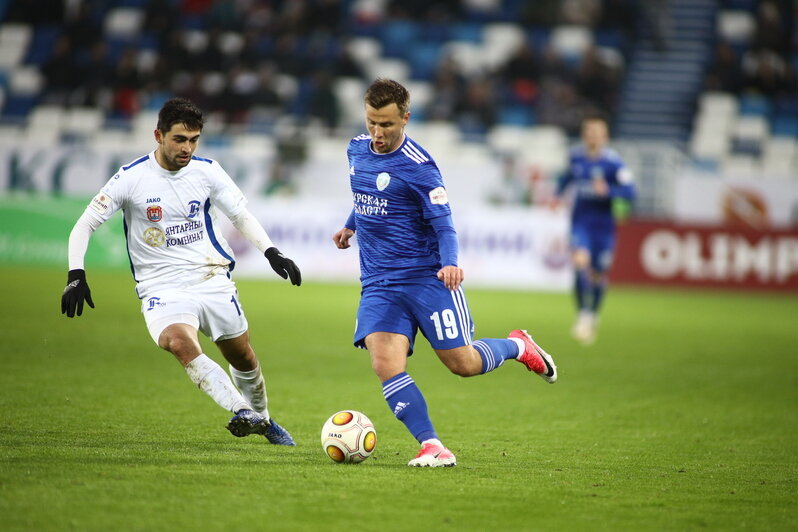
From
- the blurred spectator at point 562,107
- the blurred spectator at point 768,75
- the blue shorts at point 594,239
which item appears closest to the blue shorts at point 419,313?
the blue shorts at point 594,239

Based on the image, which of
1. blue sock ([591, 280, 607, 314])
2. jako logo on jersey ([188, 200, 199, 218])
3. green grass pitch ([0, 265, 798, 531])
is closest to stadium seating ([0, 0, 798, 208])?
blue sock ([591, 280, 607, 314])

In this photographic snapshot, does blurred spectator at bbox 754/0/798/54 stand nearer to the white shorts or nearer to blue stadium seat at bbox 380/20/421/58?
blue stadium seat at bbox 380/20/421/58

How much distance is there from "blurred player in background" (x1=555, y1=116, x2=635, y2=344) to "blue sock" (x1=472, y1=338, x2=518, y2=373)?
6624 millimetres

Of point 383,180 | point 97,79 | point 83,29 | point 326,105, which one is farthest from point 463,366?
point 83,29

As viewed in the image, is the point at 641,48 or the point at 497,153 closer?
the point at 497,153

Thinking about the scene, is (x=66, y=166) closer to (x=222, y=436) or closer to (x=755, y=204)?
(x=755, y=204)

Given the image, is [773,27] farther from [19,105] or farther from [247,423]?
[247,423]

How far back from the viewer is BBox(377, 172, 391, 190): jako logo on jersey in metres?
6.25

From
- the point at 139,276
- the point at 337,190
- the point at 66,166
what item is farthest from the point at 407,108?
the point at 66,166

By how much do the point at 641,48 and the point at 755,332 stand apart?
13320mm

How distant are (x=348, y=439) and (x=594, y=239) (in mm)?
8181

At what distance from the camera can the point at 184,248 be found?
6629mm

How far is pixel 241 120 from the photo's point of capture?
78.4 feet

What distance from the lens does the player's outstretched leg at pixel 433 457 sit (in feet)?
19.6
